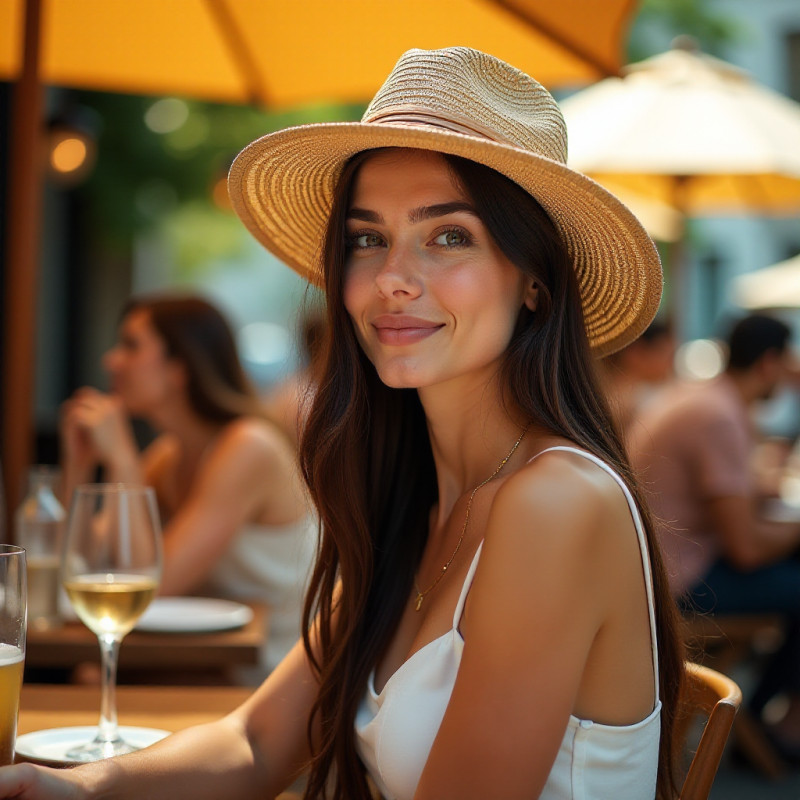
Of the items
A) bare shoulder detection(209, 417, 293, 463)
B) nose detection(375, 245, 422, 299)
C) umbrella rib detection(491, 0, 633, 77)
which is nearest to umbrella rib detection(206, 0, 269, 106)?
bare shoulder detection(209, 417, 293, 463)

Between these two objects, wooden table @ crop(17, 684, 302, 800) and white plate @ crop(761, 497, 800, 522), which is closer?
wooden table @ crop(17, 684, 302, 800)

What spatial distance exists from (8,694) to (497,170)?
1038mm

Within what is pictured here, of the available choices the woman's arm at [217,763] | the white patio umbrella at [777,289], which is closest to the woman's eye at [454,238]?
the woman's arm at [217,763]

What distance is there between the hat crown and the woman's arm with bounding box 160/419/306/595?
1966mm

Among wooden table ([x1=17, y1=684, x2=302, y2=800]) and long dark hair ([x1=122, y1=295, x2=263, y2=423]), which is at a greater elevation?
long dark hair ([x1=122, y1=295, x2=263, y2=423])

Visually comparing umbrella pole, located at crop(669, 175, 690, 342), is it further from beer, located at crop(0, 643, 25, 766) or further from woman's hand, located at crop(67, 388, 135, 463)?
beer, located at crop(0, 643, 25, 766)

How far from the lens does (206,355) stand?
13.6 ft

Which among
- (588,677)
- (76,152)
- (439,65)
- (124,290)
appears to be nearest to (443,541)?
(588,677)

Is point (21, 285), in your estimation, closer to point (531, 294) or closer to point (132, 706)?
point (132, 706)

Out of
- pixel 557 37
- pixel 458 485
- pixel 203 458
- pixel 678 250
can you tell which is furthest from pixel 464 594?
pixel 678 250

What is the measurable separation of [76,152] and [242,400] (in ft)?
8.56

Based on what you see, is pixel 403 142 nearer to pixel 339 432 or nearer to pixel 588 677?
pixel 339 432

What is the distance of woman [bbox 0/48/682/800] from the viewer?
5.02ft

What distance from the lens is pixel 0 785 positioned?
1395 millimetres
